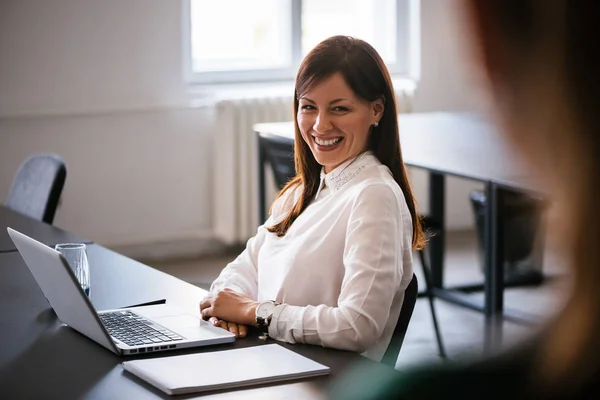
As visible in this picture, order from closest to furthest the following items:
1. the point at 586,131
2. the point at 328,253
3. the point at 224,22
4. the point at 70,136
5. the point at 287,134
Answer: the point at 586,131, the point at 328,253, the point at 287,134, the point at 70,136, the point at 224,22

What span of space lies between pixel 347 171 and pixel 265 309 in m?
0.34

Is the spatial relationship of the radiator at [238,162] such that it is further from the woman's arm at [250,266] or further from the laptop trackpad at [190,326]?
the laptop trackpad at [190,326]

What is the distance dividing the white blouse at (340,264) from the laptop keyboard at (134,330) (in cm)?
18

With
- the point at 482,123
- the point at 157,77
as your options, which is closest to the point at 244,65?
the point at 157,77

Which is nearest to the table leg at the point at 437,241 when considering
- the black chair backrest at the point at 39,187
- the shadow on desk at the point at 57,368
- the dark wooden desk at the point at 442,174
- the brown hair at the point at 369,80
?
the dark wooden desk at the point at 442,174

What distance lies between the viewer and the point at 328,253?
5.57ft

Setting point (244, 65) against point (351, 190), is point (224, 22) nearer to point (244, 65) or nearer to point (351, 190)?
point (244, 65)

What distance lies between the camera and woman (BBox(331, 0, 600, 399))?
16 cm

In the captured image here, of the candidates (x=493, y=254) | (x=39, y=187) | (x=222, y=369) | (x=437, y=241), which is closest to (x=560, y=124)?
(x=222, y=369)

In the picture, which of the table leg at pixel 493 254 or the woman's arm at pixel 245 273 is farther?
the table leg at pixel 493 254

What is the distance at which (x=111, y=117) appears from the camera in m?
4.91

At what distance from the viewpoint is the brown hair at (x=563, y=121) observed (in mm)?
165

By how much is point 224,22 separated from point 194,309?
148 inches

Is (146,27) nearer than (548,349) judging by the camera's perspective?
No
